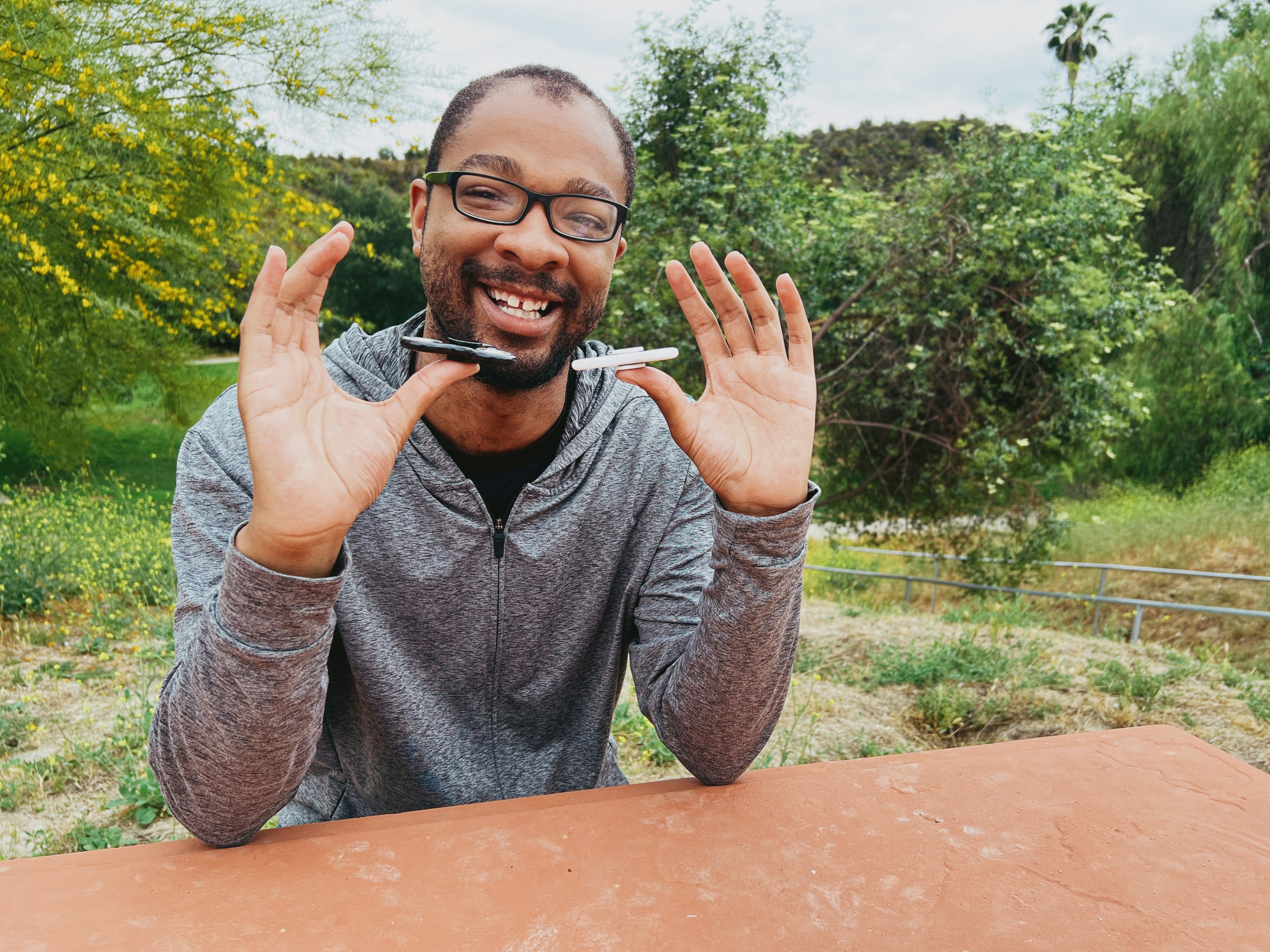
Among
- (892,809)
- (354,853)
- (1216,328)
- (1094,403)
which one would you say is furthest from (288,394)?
(1216,328)

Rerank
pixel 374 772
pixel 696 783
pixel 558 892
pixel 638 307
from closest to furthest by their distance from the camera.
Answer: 1. pixel 558 892
2. pixel 696 783
3. pixel 374 772
4. pixel 638 307

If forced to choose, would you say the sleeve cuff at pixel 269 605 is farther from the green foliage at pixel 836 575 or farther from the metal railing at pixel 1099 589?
the green foliage at pixel 836 575

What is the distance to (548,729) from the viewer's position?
66.9 inches

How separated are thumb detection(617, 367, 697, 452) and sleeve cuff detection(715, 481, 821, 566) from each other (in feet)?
0.46

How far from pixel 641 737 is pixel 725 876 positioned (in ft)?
8.50

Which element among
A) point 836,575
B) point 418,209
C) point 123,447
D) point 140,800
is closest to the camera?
point 418,209

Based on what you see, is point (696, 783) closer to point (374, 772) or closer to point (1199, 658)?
point (374, 772)

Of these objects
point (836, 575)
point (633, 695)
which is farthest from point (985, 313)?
point (836, 575)

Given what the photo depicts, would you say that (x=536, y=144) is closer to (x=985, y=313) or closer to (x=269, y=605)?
(x=269, y=605)

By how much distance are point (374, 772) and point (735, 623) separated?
79 cm

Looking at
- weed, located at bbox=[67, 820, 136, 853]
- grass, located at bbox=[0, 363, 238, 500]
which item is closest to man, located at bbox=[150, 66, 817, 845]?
weed, located at bbox=[67, 820, 136, 853]

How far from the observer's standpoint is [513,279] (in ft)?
5.08

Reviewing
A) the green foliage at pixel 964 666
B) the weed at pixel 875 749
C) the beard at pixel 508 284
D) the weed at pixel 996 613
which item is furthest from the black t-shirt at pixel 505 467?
the weed at pixel 996 613

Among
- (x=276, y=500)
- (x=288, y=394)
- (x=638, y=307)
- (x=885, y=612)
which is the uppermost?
(x=638, y=307)
